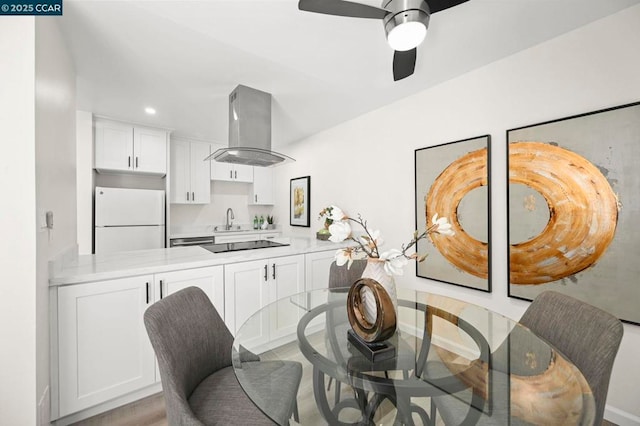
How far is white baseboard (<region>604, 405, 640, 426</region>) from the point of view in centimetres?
152

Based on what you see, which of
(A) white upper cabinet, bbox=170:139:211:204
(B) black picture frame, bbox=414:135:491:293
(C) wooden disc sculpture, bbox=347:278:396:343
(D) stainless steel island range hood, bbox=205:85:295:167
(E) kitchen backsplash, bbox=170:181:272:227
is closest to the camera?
(C) wooden disc sculpture, bbox=347:278:396:343

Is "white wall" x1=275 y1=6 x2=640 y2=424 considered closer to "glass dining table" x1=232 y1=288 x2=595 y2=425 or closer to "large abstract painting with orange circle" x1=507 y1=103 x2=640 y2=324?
"large abstract painting with orange circle" x1=507 y1=103 x2=640 y2=324

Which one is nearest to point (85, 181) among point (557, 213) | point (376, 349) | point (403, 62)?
point (403, 62)

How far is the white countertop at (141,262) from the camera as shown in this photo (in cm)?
162

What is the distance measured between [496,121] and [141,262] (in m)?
2.97

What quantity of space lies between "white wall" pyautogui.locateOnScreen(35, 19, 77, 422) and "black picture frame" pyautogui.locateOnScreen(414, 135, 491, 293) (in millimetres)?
2735

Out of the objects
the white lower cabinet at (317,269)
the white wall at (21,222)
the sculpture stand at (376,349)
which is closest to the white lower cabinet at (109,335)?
the white wall at (21,222)

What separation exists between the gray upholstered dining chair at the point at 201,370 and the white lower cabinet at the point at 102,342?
76cm

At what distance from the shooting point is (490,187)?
210 cm

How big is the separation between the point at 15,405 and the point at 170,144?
357 cm

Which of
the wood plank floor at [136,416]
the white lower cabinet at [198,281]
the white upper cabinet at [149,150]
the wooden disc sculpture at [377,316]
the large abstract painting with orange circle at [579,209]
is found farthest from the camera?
the white upper cabinet at [149,150]

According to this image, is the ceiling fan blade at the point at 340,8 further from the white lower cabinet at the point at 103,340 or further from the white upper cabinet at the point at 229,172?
the white upper cabinet at the point at 229,172

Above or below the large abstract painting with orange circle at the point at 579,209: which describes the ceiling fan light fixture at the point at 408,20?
above

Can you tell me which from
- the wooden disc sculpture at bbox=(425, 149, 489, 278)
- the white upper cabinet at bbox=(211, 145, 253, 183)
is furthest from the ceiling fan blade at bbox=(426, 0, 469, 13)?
the white upper cabinet at bbox=(211, 145, 253, 183)
